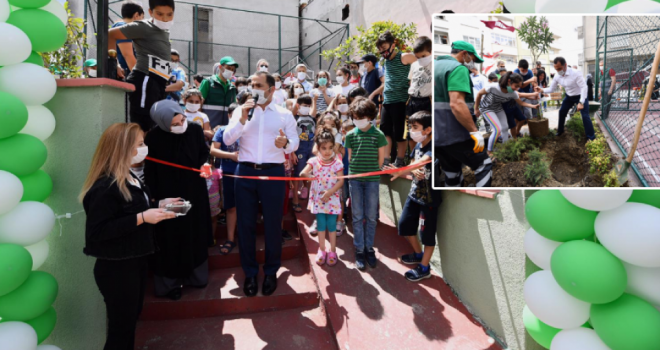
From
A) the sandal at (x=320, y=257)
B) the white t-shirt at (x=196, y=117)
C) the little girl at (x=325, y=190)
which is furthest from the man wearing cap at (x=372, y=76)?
the sandal at (x=320, y=257)

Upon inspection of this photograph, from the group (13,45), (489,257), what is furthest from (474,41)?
(13,45)

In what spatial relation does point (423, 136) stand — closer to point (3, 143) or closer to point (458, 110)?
point (458, 110)

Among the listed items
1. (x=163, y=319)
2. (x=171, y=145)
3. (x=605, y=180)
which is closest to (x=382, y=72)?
(x=171, y=145)

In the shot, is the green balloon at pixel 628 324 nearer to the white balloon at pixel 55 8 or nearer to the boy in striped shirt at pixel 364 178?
the boy in striped shirt at pixel 364 178

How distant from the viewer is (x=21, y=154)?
2.26 meters

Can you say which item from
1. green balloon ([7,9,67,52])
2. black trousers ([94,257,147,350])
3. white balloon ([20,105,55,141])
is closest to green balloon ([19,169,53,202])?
white balloon ([20,105,55,141])

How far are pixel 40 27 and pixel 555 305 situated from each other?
3417 mm

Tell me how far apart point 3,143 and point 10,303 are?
3.09 ft

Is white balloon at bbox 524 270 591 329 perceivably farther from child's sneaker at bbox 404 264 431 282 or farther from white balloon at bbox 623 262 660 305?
child's sneaker at bbox 404 264 431 282

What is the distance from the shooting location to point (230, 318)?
3.36m

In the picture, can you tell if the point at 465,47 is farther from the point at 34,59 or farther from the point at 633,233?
the point at 34,59

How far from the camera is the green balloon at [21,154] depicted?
7.27ft

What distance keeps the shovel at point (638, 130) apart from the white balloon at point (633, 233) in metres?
0.48

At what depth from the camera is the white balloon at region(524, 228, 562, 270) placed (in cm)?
199
